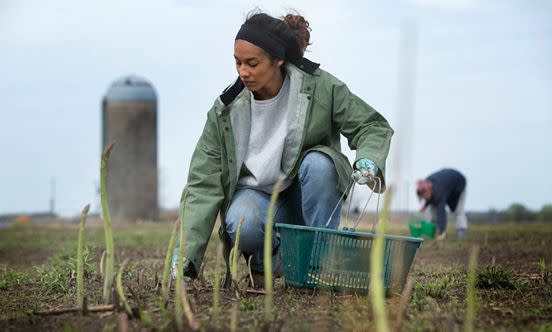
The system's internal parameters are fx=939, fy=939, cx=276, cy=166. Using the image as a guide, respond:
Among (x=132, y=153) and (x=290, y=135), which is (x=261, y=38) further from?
(x=132, y=153)

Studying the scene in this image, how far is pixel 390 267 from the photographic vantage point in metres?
3.90

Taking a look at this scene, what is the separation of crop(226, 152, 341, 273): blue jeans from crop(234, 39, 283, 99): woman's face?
0.40m

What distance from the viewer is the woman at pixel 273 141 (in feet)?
13.9

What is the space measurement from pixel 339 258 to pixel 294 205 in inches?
28.6

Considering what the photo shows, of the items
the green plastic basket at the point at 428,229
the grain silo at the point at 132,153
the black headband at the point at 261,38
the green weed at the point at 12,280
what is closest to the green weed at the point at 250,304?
the black headband at the point at 261,38

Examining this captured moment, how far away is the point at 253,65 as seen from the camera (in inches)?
166

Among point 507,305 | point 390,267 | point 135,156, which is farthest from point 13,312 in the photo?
point 135,156

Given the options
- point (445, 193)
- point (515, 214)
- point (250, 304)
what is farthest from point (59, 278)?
point (515, 214)

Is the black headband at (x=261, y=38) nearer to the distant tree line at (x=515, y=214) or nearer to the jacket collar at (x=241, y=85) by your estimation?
the jacket collar at (x=241, y=85)

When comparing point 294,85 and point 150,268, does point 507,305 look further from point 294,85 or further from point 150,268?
point 150,268

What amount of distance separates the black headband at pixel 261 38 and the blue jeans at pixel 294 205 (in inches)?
19.7

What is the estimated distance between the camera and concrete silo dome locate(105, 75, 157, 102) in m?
18.5

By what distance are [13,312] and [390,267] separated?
5.01ft

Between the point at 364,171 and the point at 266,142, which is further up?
the point at 266,142
